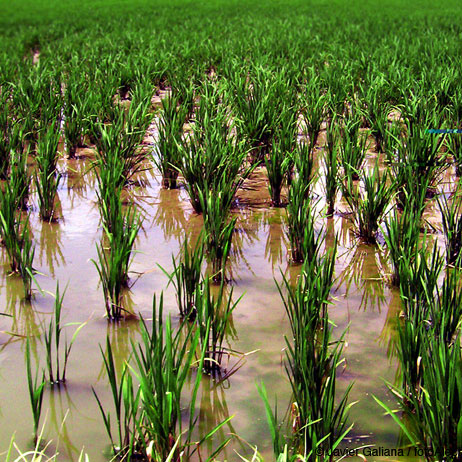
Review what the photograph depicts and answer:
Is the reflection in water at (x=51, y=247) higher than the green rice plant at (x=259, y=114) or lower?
lower

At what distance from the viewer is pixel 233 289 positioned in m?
3.32

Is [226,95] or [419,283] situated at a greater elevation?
[226,95]

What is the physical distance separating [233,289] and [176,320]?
18.1 inches

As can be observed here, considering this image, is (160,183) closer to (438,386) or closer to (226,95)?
(226,95)

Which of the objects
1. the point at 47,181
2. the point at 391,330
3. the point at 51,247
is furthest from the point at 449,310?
the point at 47,181

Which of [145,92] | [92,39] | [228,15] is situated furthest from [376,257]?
[228,15]

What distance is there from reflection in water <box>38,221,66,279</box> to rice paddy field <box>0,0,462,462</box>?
0.02 metres

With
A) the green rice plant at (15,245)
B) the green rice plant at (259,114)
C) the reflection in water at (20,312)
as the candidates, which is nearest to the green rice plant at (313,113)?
the green rice plant at (259,114)

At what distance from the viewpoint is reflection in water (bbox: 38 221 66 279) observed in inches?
142

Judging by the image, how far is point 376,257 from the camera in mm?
3643

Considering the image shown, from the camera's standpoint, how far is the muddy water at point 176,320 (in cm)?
224

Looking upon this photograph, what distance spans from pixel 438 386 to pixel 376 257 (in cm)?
176

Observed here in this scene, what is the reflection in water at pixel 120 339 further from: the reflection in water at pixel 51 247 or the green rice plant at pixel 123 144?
the green rice plant at pixel 123 144

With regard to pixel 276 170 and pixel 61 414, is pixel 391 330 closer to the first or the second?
pixel 61 414
